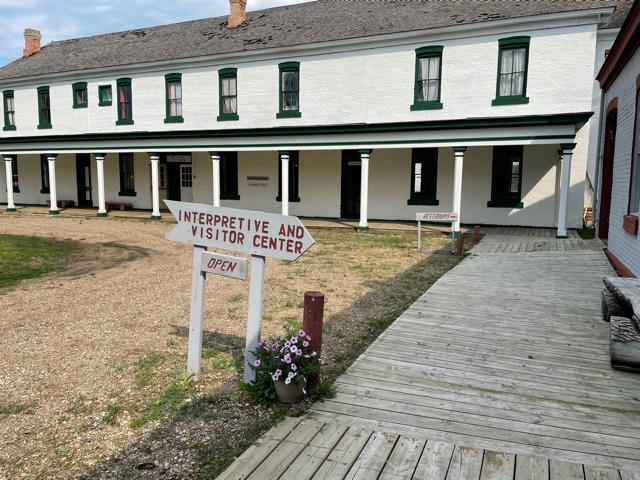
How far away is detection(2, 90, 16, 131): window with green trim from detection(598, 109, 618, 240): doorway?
87.8ft

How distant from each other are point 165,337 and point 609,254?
9027 mm

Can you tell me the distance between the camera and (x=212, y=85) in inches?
805

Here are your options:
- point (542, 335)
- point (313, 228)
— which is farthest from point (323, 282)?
point (313, 228)

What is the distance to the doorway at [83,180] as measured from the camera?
25.8m

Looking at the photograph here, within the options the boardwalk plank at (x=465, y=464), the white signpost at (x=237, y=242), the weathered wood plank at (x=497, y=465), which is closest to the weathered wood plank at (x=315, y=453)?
the boardwalk plank at (x=465, y=464)

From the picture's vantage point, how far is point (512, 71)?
15781mm

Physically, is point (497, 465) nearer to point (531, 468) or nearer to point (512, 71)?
point (531, 468)

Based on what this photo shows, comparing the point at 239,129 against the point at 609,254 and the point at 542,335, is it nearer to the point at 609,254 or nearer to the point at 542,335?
the point at 609,254

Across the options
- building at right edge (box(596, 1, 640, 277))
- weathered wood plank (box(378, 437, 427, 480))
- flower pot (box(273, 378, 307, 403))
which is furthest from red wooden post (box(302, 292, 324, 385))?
building at right edge (box(596, 1, 640, 277))

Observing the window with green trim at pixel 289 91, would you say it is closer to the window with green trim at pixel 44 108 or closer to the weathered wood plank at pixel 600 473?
the window with green trim at pixel 44 108

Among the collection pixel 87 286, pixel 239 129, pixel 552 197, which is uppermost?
pixel 239 129

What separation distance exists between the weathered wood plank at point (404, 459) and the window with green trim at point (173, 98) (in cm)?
2024

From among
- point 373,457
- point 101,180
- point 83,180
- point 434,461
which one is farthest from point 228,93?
point 434,461

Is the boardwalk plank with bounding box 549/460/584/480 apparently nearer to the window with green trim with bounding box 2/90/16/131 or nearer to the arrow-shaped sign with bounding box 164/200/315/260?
the arrow-shaped sign with bounding box 164/200/315/260
